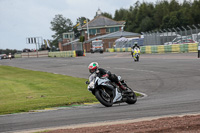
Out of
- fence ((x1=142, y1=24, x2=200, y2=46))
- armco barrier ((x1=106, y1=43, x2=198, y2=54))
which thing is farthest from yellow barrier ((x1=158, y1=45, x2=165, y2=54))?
fence ((x1=142, y1=24, x2=200, y2=46))

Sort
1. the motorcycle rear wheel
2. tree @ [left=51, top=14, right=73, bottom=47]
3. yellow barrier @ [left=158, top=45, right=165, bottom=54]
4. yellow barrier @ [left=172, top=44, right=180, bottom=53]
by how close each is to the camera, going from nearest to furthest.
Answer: the motorcycle rear wheel → yellow barrier @ [left=172, top=44, right=180, bottom=53] → yellow barrier @ [left=158, top=45, right=165, bottom=54] → tree @ [left=51, top=14, right=73, bottom=47]

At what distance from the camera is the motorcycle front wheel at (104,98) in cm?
1092

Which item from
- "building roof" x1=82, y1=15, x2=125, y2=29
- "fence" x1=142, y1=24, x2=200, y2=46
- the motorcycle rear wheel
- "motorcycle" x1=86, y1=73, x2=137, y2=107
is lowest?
the motorcycle rear wheel

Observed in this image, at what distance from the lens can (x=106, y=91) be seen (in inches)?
440

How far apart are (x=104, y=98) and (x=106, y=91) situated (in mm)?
236

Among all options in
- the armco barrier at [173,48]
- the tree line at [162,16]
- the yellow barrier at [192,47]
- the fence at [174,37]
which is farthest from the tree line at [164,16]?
the yellow barrier at [192,47]

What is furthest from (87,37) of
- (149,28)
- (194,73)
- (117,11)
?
(194,73)

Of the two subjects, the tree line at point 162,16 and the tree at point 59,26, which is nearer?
the tree line at point 162,16

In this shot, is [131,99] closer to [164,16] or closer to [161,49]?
[161,49]

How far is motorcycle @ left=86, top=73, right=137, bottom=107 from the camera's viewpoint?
10.9 m

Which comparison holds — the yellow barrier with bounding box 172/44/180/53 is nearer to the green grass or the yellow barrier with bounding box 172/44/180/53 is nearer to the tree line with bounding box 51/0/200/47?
the green grass

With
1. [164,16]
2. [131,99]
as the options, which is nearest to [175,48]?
[131,99]

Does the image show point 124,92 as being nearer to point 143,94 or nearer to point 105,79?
point 105,79

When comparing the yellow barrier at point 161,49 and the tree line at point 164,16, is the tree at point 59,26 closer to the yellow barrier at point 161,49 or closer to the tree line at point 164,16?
the tree line at point 164,16
